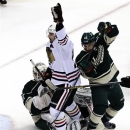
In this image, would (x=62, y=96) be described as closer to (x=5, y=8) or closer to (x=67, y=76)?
(x=67, y=76)

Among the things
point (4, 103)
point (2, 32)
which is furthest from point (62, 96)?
point (2, 32)

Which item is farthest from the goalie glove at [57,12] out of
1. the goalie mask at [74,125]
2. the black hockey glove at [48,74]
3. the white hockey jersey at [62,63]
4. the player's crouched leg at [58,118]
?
the goalie mask at [74,125]

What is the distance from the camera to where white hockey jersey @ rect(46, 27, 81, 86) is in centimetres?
283

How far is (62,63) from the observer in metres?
2.88

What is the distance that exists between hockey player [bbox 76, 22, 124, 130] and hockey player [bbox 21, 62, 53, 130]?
31 cm

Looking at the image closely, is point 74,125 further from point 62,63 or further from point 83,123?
point 62,63

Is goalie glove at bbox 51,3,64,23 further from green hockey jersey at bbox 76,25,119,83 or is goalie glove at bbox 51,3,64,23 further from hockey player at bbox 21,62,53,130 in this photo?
hockey player at bbox 21,62,53,130

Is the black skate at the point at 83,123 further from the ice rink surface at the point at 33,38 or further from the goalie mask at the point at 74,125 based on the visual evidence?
the ice rink surface at the point at 33,38

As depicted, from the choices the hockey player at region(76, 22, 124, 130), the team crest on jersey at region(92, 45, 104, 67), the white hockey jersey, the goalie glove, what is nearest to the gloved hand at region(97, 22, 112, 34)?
the hockey player at region(76, 22, 124, 130)

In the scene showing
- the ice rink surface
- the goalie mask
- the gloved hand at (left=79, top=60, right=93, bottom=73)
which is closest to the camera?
the gloved hand at (left=79, top=60, right=93, bottom=73)

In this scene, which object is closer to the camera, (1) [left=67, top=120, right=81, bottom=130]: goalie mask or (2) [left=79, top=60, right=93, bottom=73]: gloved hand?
(2) [left=79, top=60, right=93, bottom=73]: gloved hand

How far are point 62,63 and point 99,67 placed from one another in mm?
228

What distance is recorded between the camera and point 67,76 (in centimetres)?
291

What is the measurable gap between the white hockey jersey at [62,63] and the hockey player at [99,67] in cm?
6
